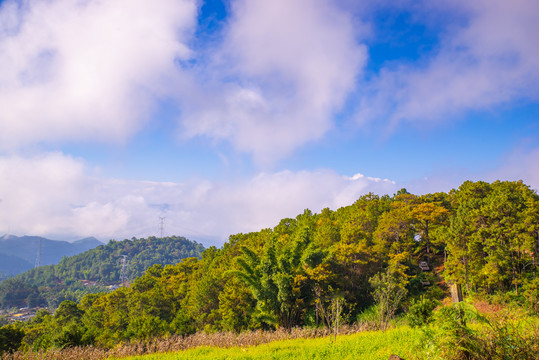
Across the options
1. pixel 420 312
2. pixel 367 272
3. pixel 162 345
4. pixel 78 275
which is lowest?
pixel 78 275

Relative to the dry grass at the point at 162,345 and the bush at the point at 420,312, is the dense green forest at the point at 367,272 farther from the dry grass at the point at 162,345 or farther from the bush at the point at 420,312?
the dry grass at the point at 162,345

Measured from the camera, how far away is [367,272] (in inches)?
985

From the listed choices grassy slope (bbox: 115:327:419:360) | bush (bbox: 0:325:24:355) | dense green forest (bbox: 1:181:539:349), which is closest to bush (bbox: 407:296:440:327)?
grassy slope (bbox: 115:327:419:360)

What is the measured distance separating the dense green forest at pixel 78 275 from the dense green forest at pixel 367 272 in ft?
334

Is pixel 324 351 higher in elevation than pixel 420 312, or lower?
lower

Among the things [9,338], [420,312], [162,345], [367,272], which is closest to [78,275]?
[9,338]

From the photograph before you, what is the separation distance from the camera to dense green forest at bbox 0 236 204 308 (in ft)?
347

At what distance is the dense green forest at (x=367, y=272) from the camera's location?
1802 centimetres

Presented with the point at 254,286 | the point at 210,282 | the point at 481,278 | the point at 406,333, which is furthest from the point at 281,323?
the point at 481,278

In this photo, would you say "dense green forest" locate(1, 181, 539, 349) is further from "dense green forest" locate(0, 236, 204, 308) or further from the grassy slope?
"dense green forest" locate(0, 236, 204, 308)

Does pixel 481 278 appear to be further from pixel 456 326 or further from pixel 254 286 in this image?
pixel 456 326

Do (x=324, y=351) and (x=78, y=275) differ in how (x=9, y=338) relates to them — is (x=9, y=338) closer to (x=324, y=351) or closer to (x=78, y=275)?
(x=324, y=351)

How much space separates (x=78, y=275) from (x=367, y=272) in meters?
174

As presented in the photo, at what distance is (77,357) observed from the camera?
10.1 m
